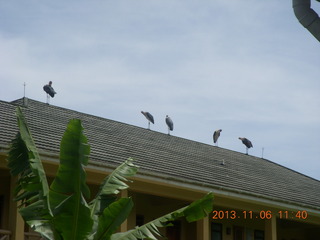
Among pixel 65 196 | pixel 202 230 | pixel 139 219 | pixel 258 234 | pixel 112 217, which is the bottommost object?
pixel 112 217

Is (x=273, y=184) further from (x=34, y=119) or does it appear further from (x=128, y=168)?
(x=128, y=168)

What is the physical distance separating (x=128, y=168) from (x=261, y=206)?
307 inches

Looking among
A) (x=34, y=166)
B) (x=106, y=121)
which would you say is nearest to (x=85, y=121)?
(x=106, y=121)

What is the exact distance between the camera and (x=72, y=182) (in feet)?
33.7

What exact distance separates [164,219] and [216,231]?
9.34 m

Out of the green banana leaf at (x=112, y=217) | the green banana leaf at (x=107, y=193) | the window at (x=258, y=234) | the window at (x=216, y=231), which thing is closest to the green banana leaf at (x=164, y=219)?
the green banana leaf at (x=112, y=217)

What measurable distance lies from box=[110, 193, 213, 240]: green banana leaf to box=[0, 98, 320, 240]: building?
10.8ft

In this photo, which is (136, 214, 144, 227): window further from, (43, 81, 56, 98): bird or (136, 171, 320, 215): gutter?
(43, 81, 56, 98): bird

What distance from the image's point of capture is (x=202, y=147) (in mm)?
24078

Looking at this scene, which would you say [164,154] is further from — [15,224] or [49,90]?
[15,224]

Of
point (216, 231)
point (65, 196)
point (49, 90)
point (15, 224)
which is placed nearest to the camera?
point (65, 196)
